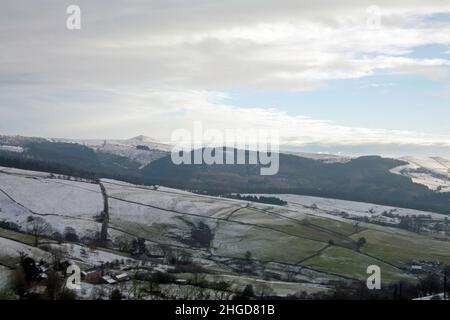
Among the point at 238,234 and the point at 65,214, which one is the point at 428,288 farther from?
the point at 65,214

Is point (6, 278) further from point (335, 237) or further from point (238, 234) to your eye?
point (335, 237)

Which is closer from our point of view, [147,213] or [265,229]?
[265,229]

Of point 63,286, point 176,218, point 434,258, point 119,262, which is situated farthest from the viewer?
point 176,218
